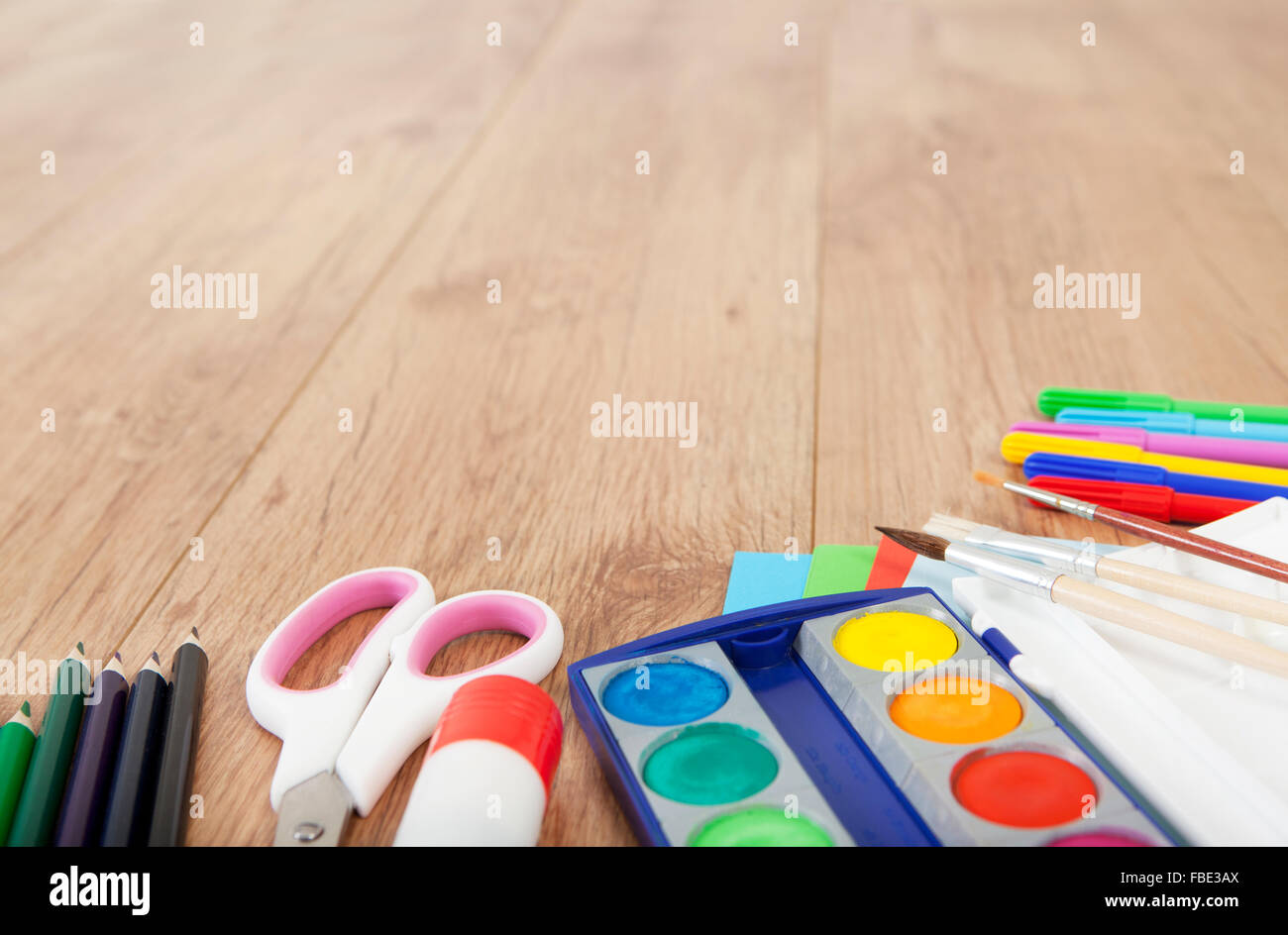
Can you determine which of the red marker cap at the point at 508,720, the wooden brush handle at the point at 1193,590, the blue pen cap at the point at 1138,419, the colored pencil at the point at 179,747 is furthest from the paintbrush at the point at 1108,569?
the colored pencil at the point at 179,747

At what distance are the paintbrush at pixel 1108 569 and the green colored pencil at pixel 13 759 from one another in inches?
17.2

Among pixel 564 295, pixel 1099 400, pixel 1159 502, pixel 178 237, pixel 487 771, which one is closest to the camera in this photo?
pixel 487 771

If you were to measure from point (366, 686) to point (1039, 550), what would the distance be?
12.8 inches

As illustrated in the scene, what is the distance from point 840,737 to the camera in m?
0.45

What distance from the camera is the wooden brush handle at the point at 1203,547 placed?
0.49 metres

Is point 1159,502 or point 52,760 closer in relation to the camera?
point 52,760

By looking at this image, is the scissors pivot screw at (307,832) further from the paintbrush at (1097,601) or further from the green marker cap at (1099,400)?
the green marker cap at (1099,400)

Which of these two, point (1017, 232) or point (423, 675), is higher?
point (1017, 232)

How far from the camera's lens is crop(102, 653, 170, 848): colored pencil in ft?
1.33

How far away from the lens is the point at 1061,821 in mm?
387

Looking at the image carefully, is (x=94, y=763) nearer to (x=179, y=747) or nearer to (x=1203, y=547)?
(x=179, y=747)

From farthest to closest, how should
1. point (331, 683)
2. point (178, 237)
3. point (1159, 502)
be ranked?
point (178, 237) < point (1159, 502) < point (331, 683)

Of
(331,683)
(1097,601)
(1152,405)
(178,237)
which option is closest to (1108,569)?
(1097,601)

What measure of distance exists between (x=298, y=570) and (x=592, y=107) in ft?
2.90
